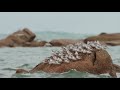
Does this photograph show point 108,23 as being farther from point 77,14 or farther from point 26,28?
point 26,28

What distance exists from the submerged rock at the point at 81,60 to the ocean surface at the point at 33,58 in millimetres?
54

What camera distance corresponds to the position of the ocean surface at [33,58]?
11.3ft

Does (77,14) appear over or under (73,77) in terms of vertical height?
over

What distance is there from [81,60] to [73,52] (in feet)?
0.51

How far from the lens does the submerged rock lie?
3.43 m

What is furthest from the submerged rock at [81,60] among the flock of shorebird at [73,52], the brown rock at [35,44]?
the brown rock at [35,44]

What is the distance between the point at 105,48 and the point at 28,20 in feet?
3.60

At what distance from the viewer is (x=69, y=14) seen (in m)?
3.51

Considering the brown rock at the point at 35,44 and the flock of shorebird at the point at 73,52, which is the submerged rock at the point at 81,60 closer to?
the flock of shorebird at the point at 73,52

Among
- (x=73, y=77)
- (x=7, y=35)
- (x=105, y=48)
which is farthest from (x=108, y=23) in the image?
(x=7, y=35)

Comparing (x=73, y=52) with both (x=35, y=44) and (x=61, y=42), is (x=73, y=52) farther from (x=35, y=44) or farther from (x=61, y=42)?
(x=35, y=44)

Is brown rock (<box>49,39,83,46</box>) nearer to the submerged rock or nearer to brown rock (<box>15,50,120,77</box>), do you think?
the submerged rock

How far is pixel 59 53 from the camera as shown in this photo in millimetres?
3496
